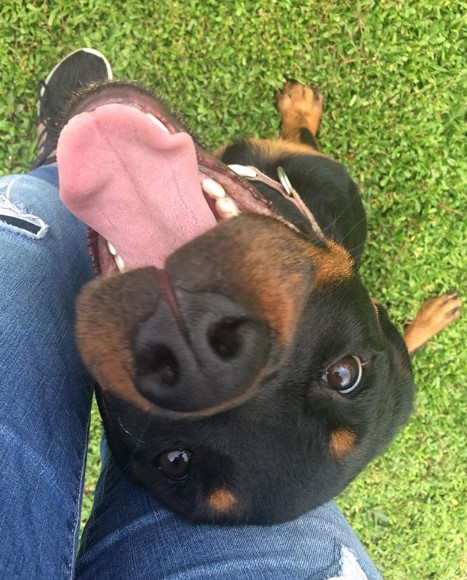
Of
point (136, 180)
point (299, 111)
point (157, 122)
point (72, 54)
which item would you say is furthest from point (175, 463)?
point (72, 54)

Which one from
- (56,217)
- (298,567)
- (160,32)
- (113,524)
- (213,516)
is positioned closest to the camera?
(213,516)

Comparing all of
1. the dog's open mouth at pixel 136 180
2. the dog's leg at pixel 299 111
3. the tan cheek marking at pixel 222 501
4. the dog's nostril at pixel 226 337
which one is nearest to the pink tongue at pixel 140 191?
the dog's open mouth at pixel 136 180

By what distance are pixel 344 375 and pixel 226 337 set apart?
63cm

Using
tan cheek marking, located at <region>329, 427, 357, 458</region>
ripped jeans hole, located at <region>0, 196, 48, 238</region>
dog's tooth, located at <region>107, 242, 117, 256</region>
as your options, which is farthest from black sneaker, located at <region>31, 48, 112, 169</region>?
tan cheek marking, located at <region>329, 427, 357, 458</region>

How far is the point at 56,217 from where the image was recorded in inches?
110

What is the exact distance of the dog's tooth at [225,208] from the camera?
1859 mm

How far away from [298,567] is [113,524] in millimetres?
745

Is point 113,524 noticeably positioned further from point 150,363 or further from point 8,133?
point 8,133

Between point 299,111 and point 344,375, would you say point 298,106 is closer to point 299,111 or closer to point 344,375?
point 299,111

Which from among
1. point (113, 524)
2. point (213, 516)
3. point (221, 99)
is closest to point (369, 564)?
point (213, 516)

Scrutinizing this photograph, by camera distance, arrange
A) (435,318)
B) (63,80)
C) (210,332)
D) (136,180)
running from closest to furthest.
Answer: (210,332) → (136,180) → (63,80) → (435,318)

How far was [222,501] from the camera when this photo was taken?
1.90 metres

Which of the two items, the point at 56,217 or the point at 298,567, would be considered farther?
the point at 56,217

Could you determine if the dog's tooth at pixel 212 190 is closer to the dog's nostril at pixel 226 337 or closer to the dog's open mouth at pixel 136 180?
the dog's open mouth at pixel 136 180
